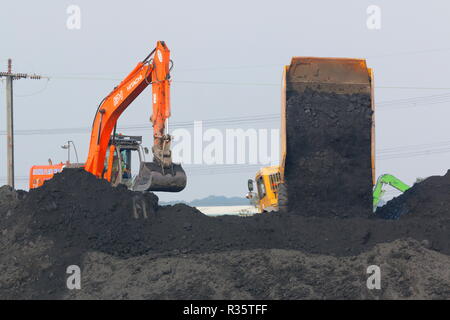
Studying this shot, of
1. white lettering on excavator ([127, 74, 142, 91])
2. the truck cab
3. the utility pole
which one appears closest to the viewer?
white lettering on excavator ([127, 74, 142, 91])

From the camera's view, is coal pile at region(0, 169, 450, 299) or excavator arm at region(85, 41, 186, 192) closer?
coal pile at region(0, 169, 450, 299)

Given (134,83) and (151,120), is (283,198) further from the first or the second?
(134,83)

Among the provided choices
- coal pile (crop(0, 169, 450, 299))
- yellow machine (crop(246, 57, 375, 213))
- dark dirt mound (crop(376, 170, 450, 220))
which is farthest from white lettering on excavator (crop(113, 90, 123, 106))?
dark dirt mound (crop(376, 170, 450, 220))

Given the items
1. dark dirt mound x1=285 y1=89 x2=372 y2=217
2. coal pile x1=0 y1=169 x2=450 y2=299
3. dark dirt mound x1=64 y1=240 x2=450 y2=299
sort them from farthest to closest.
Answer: dark dirt mound x1=285 y1=89 x2=372 y2=217
coal pile x1=0 y1=169 x2=450 y2=299
dark dirt mound x1=64 y1=240 x2=450 y2=299

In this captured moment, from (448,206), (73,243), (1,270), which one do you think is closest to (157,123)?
(73,243)

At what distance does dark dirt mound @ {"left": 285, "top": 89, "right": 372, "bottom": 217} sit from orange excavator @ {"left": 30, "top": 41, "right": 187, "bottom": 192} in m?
2.03

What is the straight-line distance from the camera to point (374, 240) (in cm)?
1065

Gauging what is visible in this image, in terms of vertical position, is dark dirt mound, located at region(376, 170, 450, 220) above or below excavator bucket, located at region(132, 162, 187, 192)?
below

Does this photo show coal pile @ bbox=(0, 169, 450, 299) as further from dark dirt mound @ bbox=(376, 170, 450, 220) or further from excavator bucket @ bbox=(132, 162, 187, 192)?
excavator bucket @ bbox=(132, 162, 187, 192)

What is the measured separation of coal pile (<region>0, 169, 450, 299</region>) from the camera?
945cm

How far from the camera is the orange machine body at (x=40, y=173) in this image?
17.1 m

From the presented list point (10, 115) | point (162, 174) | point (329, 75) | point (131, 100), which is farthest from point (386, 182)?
point (10, 115)
